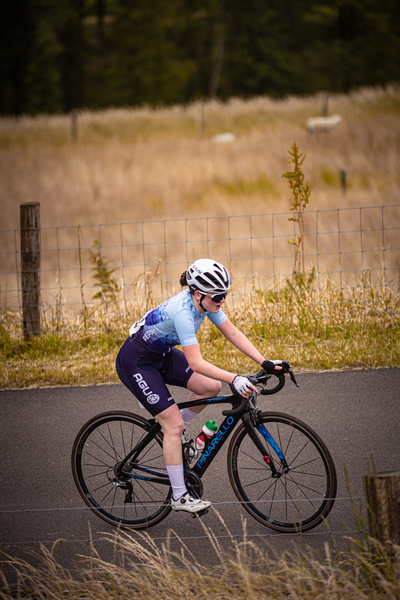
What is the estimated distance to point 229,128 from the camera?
29.9 meters

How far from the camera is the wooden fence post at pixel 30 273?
7.58 meters

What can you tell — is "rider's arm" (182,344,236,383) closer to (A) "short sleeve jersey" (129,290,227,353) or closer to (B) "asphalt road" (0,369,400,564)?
(A) "short sleeve jersey" (129,290,227,353)

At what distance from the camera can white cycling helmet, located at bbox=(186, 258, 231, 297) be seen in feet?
12.3

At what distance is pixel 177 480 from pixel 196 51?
52.7m

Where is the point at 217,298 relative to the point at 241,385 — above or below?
above

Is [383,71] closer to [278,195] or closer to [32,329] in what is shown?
[278,195]

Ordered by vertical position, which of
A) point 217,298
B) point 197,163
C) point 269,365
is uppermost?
point 197,163

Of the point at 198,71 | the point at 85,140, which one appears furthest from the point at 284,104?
the point at 198,71

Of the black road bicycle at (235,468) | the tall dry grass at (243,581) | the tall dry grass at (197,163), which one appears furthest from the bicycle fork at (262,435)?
the tall dry grass at (197,163)

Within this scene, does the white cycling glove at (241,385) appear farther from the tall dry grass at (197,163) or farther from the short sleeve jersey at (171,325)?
the tall dry grass at (197,163)

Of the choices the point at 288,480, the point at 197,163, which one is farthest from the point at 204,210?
the point at 288,480

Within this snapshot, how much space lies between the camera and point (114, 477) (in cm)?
432

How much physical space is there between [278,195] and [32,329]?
13.3m

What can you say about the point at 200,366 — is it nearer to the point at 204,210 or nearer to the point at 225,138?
the point at 204,210
